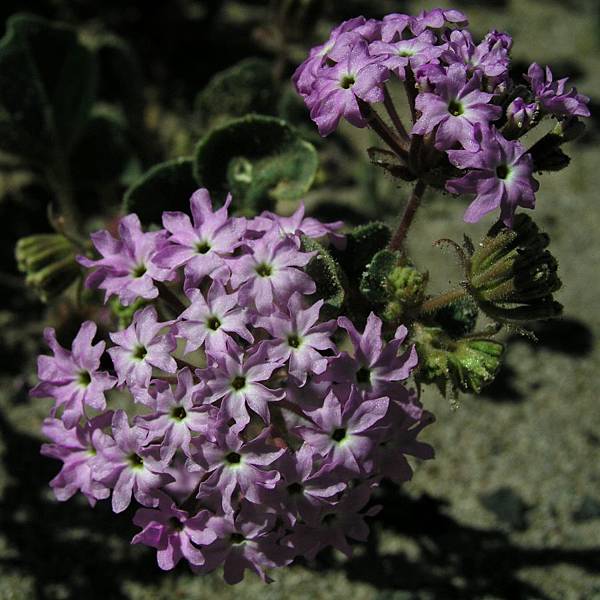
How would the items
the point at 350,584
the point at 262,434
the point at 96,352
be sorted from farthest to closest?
1. the point at 350,584
2. the point at 96,352
3. the point at 262,434

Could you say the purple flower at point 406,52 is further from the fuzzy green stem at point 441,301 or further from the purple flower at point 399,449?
the purple flower at point 399,449

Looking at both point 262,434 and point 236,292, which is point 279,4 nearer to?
point 236,292

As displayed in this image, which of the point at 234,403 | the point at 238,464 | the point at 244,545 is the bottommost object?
the point at 244,545

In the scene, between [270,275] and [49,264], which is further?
[49,264]

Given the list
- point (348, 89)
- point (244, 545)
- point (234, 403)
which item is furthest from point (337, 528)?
point (348, 89)

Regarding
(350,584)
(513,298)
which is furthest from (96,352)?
(350,584)

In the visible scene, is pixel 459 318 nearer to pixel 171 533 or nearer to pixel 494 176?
pixel 494 176

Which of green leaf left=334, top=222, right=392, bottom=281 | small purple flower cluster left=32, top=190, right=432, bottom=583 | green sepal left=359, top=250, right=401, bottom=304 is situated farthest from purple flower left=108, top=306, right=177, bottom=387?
green leaf left=334, top=222, right=392, bottom=281
